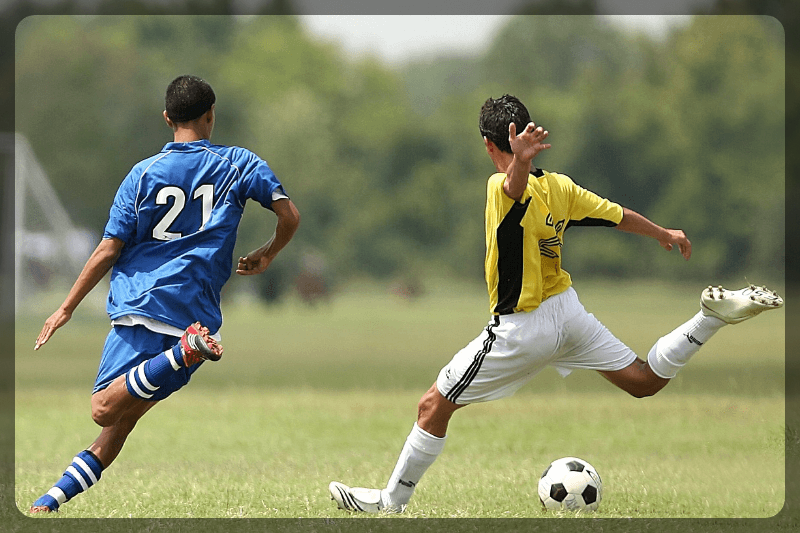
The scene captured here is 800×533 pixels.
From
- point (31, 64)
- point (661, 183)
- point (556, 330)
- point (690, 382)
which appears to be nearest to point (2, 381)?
point (690, 382)

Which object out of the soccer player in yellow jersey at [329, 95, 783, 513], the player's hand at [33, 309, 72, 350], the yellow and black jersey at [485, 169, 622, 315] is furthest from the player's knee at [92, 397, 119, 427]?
the yellow and black jersey at [485, 169, 622, 315]

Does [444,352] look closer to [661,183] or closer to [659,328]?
[659,328]

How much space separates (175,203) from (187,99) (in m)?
0.54

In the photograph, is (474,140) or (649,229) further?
(474,140)

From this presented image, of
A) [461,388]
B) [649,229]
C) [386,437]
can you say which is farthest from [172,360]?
[386,437]

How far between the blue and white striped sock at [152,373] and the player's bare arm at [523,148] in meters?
1.79

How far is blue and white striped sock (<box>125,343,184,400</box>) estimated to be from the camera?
5.19m

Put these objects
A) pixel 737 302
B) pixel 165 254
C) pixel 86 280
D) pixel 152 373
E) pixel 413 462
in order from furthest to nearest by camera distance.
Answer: pixel 737 302, pixel 413 462, pixel 165 254, pixel 86 280, pixel 152 373

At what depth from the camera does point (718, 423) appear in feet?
33.4

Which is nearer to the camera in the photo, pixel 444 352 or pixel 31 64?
pixel 444 352

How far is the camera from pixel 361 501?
5.65 m

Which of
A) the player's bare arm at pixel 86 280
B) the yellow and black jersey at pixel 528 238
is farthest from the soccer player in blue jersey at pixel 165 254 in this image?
the yellow and black jersey at pixel 528 238

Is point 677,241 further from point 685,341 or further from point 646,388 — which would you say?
point 646,388

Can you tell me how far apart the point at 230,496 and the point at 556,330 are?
2132 millimetres
